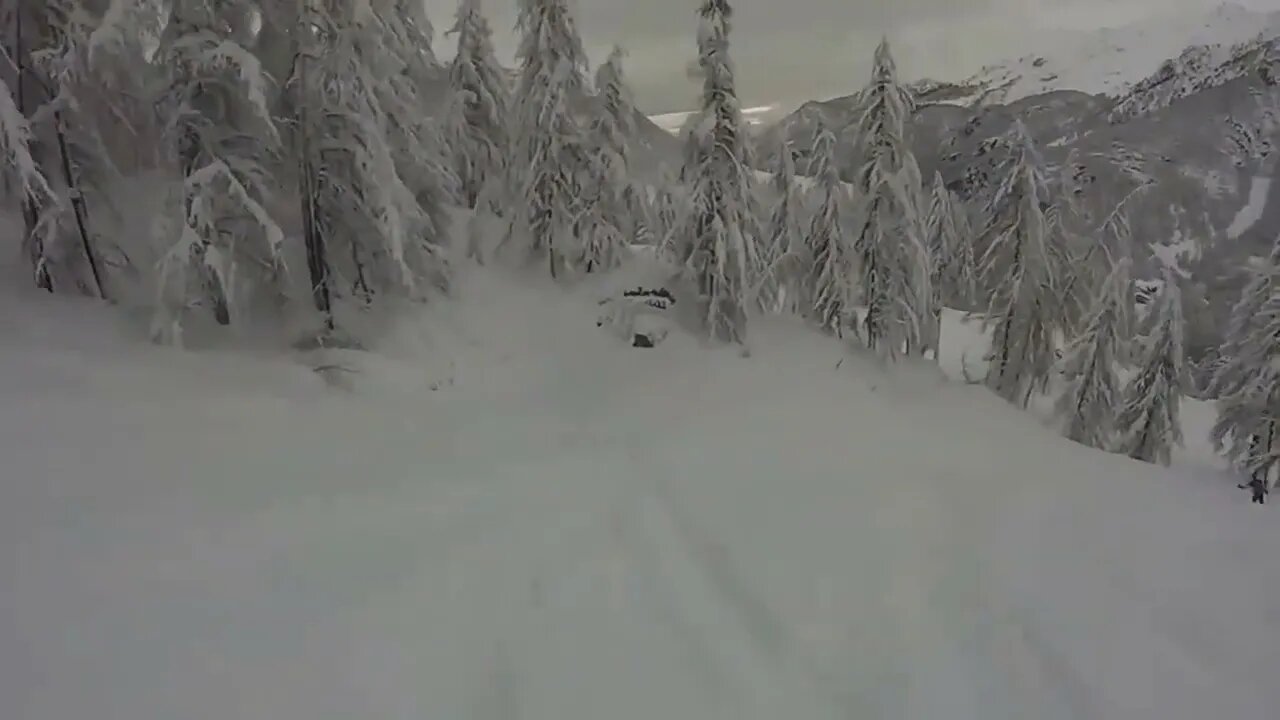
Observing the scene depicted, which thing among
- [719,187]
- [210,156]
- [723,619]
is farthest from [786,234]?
[723,619]

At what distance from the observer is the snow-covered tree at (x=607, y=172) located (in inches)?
775

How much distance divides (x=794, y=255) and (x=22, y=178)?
673 inches

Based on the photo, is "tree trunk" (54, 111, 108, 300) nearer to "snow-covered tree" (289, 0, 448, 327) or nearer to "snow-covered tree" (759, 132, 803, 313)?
"snow-covered tree" (289, 0, 448, 327)

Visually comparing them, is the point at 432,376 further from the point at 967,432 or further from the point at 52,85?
the point at 967,432

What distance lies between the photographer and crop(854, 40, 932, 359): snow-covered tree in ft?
60.1

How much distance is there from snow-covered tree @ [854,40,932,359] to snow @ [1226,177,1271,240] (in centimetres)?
16196

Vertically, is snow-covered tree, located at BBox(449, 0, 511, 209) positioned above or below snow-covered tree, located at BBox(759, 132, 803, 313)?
above

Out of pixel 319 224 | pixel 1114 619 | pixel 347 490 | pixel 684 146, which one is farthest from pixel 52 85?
pixel 1114 619

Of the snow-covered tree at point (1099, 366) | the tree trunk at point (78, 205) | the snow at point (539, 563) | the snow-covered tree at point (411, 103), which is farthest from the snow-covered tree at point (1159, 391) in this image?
the tree trunk at point (78, 205)

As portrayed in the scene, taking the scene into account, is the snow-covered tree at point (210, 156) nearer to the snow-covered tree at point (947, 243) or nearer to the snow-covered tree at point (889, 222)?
the snow-covered tree at point (889, 222)

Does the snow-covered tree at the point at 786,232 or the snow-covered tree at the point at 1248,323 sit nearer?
the snow-covered tree at the point at 786,232

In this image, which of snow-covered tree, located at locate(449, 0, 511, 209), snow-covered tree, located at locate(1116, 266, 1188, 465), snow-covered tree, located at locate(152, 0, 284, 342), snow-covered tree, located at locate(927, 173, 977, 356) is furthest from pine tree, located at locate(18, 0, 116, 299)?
snow-covered tree, located at locate(1116, 266, 1188, 465)

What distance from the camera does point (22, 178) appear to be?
1022 cm

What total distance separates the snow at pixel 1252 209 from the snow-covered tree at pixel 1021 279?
155 m
